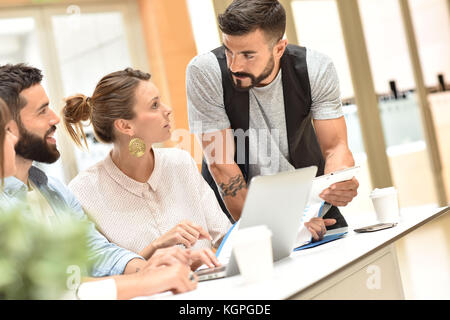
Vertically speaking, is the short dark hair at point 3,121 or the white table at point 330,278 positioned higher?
the short dark hair at point 3,121

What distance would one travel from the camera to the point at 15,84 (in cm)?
185

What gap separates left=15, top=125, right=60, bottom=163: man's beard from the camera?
1.79m

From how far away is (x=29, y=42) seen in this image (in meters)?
4.24

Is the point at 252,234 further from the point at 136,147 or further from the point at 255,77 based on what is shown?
the point at 255,77

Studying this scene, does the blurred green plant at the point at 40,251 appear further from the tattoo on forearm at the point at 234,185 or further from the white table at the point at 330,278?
the tattoo on forearm at the point at 234,185

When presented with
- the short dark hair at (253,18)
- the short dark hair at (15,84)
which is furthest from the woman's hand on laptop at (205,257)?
the short dark hair at (253,18)

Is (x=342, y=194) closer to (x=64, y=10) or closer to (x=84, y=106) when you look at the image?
(x=84, y=106)

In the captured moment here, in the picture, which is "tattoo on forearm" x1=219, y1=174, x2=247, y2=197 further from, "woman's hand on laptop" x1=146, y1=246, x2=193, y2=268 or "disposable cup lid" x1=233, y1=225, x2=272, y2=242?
"disposable cup lid" x1=233, y1=225, x2=272, y2=242

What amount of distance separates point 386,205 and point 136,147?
0.85m

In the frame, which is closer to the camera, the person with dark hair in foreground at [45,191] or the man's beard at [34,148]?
the person with dark hair in foreground at [45,191]

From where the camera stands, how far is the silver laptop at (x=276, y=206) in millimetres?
1183

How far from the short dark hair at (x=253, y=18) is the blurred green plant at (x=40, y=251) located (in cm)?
150

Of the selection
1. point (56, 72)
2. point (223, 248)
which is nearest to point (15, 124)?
point (223, 248)

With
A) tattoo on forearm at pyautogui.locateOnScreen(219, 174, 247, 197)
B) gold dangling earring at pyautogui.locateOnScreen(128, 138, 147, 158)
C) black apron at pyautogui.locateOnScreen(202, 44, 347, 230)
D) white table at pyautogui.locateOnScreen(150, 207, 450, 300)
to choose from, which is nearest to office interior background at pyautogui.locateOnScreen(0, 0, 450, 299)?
black apron at pyautogui.locateOnScreen(202, 44, 347, 230)
